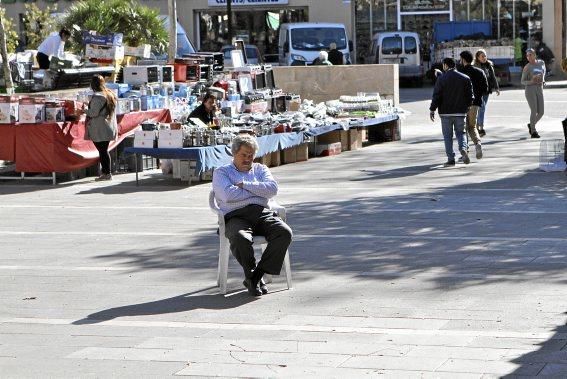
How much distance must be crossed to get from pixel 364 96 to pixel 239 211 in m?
14.0

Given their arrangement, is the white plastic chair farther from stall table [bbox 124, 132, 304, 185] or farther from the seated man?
stall table [bbox 124, 132, 304, 185]

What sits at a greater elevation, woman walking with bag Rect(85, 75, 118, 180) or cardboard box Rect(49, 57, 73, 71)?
cardboard box Rect(49, 57, 73, 71)

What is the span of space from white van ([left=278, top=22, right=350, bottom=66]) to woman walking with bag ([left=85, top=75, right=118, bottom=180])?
24.4m

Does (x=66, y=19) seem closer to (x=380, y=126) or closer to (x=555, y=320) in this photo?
(x=380, y=126)

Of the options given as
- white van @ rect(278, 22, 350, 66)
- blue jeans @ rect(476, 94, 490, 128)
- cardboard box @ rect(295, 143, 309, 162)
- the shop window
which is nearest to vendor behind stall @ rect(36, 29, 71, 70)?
cardboard box @ rect(295, 143, 309, 162)

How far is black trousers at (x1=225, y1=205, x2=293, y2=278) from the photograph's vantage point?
973cm

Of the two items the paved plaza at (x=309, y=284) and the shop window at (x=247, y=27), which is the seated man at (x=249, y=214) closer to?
the paved plaza at (x=309, y=284)

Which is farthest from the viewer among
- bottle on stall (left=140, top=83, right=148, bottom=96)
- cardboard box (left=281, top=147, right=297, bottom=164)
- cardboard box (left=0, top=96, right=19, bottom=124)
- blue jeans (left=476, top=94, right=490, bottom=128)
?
blue jeans (left=476, top=94, right=490, bottom=128)

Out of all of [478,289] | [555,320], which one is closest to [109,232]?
[478,289]

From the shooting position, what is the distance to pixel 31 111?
1808 cm

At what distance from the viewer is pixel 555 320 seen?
334 inches

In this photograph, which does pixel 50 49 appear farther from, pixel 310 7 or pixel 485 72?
pixel 310 7

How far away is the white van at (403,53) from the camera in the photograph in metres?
44.8

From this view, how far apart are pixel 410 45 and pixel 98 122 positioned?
2871cm
